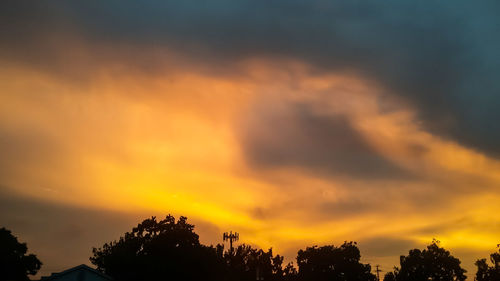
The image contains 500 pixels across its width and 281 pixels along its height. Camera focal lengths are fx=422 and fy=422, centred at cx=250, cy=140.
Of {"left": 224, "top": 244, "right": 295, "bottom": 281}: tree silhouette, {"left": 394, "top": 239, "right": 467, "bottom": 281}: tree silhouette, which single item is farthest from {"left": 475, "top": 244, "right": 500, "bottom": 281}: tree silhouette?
{"left": 224, "top": 244, "right": 295, "bottom": 281}: tree silhouette

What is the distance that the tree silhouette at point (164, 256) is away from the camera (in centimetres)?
6700

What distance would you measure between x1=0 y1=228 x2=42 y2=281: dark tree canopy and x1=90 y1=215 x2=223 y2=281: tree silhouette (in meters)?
18.1

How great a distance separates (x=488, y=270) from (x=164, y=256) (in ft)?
222

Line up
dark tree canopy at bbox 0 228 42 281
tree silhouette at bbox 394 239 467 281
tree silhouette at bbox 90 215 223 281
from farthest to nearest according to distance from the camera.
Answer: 1. tree silhouette at bbox 394 239 467 281
2. dark tree canopy at bbox 0 228 42 281
3. tree silhouette at bbox 90 215 223 281

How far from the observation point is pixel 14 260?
82938 mm

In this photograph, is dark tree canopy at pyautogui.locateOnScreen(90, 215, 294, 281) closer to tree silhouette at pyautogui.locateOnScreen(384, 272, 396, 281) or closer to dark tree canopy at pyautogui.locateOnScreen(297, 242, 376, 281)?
dark tree canopy at pyautogui.locateOnScreen(297, 242, 376, 281)

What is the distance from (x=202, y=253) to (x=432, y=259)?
59.6 meters

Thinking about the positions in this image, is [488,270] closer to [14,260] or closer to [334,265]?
[334,265]

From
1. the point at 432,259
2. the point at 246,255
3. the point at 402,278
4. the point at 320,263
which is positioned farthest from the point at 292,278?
the point at 432,259

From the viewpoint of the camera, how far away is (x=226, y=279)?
7462 cm

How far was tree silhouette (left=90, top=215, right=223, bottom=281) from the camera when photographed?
6700 cm

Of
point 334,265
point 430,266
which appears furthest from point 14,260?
point 430,266

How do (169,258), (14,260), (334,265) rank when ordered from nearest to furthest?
(169,258) → (14,260) → (334,265)

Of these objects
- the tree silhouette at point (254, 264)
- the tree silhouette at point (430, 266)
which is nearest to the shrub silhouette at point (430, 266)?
the tree silhouette at point (430, 266)
